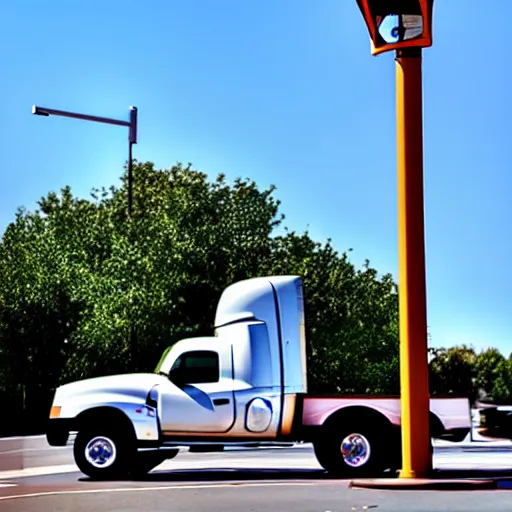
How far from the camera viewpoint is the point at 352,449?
61.5 feet

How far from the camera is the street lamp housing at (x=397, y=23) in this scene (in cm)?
1684

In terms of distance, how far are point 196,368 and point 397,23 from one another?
6.60 meters

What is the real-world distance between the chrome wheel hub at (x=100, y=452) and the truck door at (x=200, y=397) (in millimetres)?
921

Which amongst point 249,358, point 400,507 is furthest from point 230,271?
point 400,507

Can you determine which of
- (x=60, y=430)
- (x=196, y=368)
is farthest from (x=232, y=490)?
(x=60, y=430)

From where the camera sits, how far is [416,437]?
16391mm

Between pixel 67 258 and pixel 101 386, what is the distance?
2189 cm

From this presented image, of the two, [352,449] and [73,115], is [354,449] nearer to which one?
[352,449]

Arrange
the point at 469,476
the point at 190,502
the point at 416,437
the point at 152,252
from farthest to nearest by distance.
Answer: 1. the point at 152,252
2. the point at 469,476
3. the point at 416,437
4. the point at 190,502

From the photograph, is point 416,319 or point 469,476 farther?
point 469,476

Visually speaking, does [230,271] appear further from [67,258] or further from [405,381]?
[405,381]

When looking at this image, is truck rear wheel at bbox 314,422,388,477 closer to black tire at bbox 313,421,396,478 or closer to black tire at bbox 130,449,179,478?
black tire at bbox 313,421,396,478

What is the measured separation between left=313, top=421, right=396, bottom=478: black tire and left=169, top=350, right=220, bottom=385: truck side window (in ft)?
6.87

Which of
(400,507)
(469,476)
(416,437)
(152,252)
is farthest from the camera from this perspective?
(152,252)
